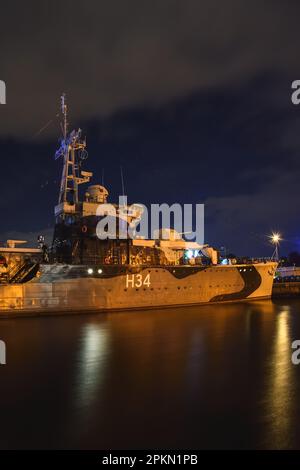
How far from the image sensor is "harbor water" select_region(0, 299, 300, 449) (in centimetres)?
633

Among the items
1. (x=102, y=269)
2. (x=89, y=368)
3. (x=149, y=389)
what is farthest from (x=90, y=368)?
(x=102, y=269)

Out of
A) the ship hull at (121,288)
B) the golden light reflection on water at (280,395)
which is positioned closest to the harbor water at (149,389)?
the golden light reflection on water at (280,395)

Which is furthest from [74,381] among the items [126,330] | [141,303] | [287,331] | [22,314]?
[141,303]

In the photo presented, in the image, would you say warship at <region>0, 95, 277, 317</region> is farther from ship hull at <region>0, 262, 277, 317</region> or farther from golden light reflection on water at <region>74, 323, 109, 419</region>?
golden light reflection on water at <region>74, 323, 109, 419</region>

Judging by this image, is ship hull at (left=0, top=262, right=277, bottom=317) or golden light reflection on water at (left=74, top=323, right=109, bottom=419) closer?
golden light reflection on water at (left=74, top=323, right=109, bottom=419)

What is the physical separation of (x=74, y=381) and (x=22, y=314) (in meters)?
14.4

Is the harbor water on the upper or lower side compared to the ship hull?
lower

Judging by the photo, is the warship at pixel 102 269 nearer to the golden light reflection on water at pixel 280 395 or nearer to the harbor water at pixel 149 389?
the harbor water at pixel 149 389

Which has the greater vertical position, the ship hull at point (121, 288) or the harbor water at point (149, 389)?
the ship hull at point (121, 288)

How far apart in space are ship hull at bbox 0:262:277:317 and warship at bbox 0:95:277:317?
57 millimetres

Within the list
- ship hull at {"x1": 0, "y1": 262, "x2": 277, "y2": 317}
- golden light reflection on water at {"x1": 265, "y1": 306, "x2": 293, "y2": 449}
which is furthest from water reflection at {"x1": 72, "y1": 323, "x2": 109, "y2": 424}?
ship hull at {"x1": 0, "y1": 262, "x2": 277, "y2": 317}

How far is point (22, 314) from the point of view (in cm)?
2270

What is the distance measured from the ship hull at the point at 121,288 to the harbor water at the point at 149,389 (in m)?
5.68

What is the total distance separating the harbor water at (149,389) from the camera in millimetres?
6328
